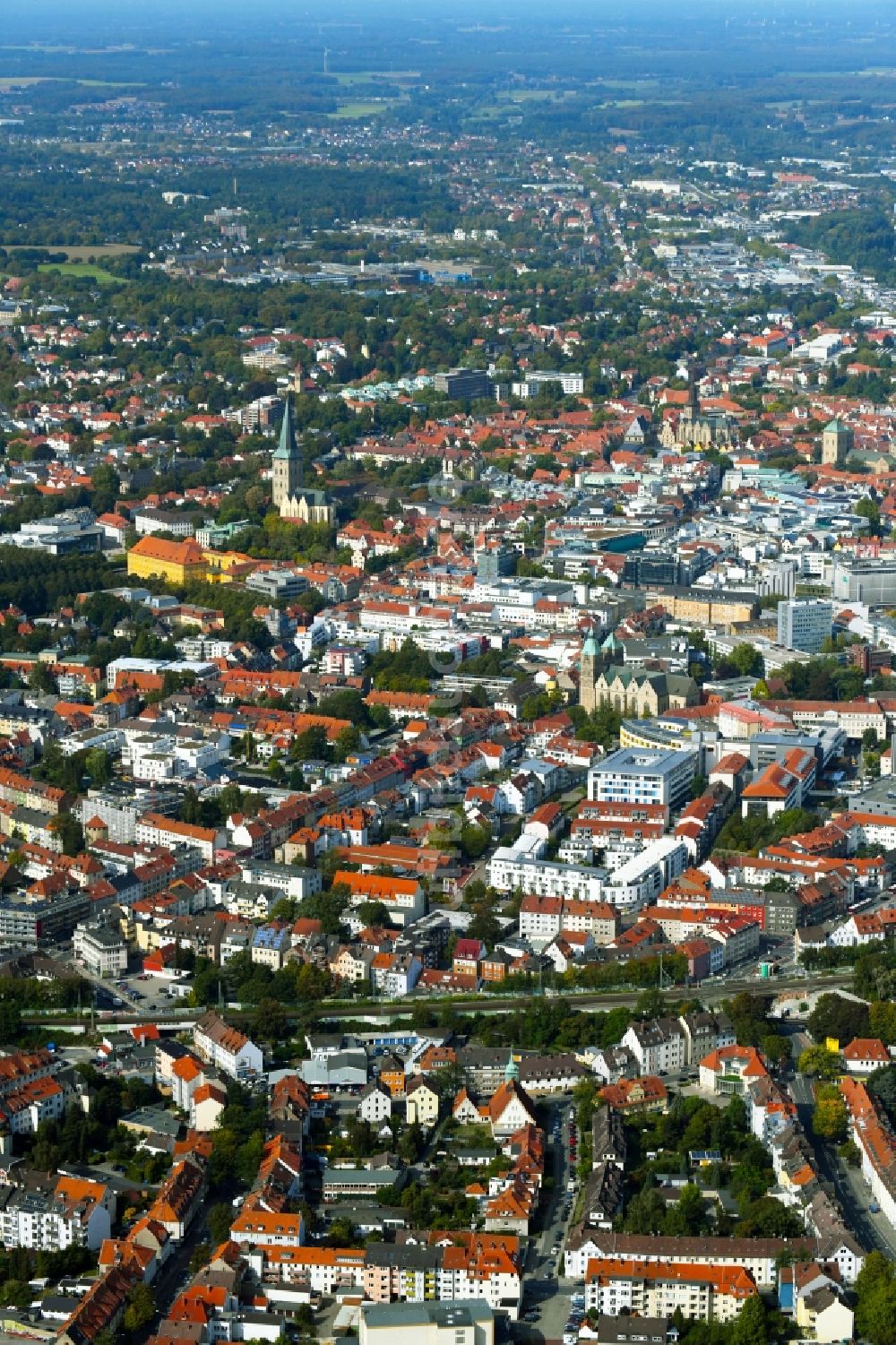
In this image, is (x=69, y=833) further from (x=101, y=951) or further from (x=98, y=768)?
(x=101, y=951)

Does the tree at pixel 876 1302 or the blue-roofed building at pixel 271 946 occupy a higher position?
the tree at pixel 876 1302

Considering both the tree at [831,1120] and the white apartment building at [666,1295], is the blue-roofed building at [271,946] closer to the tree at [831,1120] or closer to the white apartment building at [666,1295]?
the tree at [831,1120]

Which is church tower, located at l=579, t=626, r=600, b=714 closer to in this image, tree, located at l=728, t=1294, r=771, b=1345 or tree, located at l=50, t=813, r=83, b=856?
tree, located at l=50, t=813, r=83, b=856

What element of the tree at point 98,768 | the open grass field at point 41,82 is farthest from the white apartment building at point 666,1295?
the open grass field at point 41,82

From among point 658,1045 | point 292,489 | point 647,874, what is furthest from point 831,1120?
point 292,489

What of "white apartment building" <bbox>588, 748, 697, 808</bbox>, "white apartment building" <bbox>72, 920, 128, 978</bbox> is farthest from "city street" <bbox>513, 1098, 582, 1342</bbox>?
"white apartment building" <bbox>588, 748, 697, 808</bbox>

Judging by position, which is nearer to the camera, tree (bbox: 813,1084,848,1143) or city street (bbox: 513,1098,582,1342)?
city street (bbox: 513,1098,582,1342)
